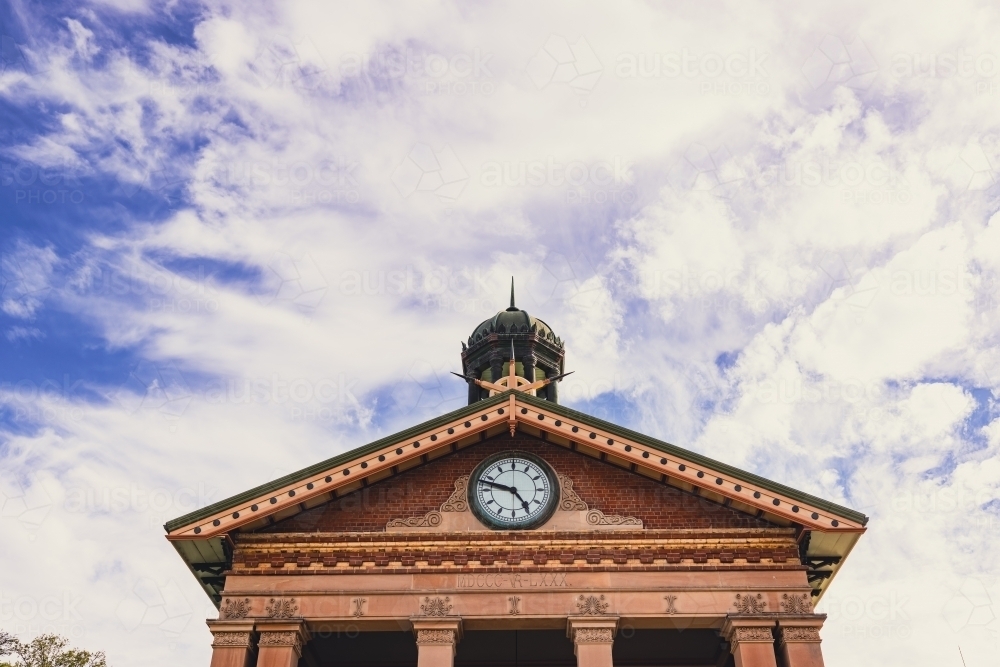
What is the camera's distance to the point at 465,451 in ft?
71.8

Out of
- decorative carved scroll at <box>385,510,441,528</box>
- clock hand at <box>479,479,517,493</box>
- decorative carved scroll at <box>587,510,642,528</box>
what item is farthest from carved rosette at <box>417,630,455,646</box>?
decorative carved scroll at <box>587,510,642,528</box>

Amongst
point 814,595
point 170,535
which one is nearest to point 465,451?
point 170,535

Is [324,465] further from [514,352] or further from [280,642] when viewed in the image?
[514,352]

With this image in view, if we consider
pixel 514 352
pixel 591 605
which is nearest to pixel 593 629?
pixel 591 605

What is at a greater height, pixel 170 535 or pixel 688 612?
pixel 170 535

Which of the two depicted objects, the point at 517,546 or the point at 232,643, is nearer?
the point at 232,643

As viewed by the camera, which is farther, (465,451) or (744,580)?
(465,451)

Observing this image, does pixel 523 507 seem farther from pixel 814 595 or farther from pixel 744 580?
pixel 814 595

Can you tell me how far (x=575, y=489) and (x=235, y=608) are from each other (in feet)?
24.5

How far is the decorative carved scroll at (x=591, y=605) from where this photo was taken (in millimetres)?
19500

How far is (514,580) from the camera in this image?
19.9 meters

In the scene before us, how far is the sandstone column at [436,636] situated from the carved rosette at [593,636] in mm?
A: 2378

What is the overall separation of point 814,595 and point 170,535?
13.9m

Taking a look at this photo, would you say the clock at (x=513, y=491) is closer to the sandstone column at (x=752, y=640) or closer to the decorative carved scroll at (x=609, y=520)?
the decorative carved scroll at (x=609, y=520)
